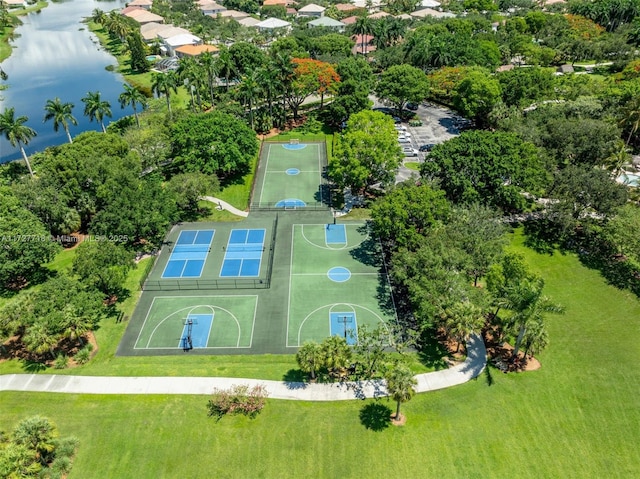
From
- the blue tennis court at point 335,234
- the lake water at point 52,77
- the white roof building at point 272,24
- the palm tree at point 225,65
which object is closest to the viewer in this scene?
the blue tennis court at point 335,234

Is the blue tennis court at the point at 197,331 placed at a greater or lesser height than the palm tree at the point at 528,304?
lesser

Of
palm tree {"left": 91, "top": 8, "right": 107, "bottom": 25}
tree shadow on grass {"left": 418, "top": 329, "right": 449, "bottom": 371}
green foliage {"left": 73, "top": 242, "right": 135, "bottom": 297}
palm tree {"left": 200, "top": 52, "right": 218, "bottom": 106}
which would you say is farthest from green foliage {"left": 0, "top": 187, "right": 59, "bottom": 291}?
palm tree {"left": 91, "top": 8, "right": 107, "bottom": 25}

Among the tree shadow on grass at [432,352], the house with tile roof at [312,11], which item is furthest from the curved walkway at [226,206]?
the house with tile roof at [312,11]

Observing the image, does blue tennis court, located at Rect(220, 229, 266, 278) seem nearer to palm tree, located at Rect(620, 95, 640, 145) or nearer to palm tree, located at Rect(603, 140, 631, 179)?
palm tree, located at Rect(603, 140, 631, 179)

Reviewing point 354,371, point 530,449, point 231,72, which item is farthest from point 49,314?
point 231,72

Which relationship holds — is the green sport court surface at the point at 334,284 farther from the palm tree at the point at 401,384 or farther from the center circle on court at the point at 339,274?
the palm tree at the point at 401,384

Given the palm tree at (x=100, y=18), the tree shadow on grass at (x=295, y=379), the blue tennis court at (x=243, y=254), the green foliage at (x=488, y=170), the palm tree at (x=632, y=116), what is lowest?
the palm tree at (x=100, y=18)
